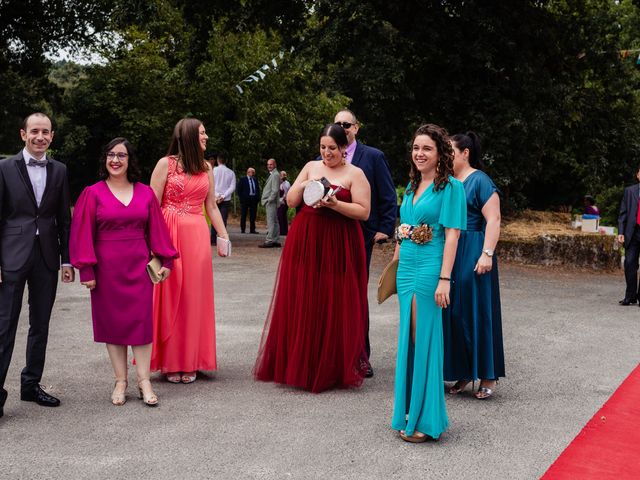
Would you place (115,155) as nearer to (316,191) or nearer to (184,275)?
(184,275)

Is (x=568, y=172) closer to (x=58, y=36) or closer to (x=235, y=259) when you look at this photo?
(x=235, y=259)

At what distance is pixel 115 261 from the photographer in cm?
559

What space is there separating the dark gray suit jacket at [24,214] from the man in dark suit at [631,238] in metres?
8.57

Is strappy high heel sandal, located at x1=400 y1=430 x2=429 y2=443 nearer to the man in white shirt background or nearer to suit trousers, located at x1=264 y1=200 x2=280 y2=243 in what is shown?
the man in white shirt background

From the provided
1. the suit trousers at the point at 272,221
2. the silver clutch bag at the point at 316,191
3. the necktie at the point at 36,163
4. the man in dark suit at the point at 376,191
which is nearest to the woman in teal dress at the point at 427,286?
the silver clutch bag at the point at 316,191

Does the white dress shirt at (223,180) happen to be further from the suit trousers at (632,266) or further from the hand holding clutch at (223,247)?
the hand holding clutch at (223,247)

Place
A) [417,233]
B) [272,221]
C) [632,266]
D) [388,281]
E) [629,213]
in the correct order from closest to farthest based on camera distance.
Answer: [417,233], [388,281], [632,266], [629,213], [272,221]

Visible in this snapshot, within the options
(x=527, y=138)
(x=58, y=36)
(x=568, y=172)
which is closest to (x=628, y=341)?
(x=527, y=138)

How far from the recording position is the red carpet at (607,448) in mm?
4434

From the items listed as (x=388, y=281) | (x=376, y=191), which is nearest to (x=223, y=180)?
(x=376, y=191)

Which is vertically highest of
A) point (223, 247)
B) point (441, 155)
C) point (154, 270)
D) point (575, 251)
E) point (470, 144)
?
point (470, 144)

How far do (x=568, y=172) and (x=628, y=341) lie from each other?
76.0 feet

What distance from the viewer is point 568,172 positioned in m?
30.3

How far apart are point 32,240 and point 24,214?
7.7 inches
